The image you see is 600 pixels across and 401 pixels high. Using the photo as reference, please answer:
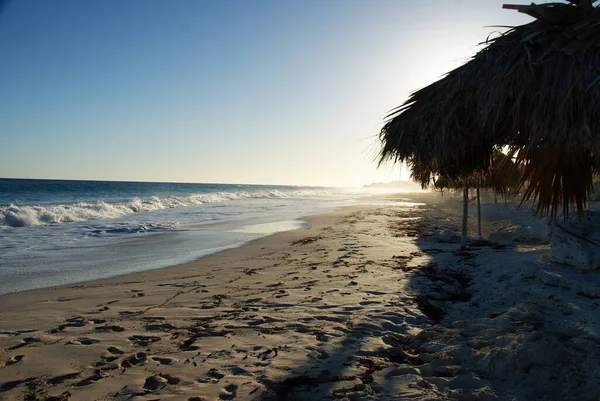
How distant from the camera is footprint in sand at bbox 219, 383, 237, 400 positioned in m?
2.39

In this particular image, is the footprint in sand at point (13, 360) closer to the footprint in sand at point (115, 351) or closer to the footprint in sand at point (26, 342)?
the footprint in sand at point (26, 342)

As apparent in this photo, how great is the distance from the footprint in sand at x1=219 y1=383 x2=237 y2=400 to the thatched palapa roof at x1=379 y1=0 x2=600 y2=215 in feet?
8.80

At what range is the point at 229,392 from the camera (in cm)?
245

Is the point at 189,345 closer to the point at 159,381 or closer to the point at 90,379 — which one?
the point at 159,381

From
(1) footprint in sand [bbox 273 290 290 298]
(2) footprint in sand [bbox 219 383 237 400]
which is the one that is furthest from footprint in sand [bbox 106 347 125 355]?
(1) footprint in sand [bbox 273 290 290 298]

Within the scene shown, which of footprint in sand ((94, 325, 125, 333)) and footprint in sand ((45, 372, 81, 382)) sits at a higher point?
footprint in sand ((45, 372, 81, 382))

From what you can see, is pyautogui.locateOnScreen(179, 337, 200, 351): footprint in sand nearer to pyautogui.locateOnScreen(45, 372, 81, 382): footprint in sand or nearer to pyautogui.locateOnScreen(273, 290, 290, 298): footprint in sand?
pyautogui.locateOnScreen(45, 372, 81, 382): footprint in sand

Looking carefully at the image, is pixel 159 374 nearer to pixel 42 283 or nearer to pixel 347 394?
pixel 347 394

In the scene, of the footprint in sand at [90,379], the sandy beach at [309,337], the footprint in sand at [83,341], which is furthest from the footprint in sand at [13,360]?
the footprint in sand at [90,379]

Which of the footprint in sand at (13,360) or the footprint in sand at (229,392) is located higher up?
the footprint in sand at (13,360)

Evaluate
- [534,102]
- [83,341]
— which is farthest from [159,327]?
[534,102]

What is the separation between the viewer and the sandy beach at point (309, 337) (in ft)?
8.23

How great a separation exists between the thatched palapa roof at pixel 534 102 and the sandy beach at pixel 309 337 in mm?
1532

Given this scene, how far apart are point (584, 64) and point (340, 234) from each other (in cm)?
913
